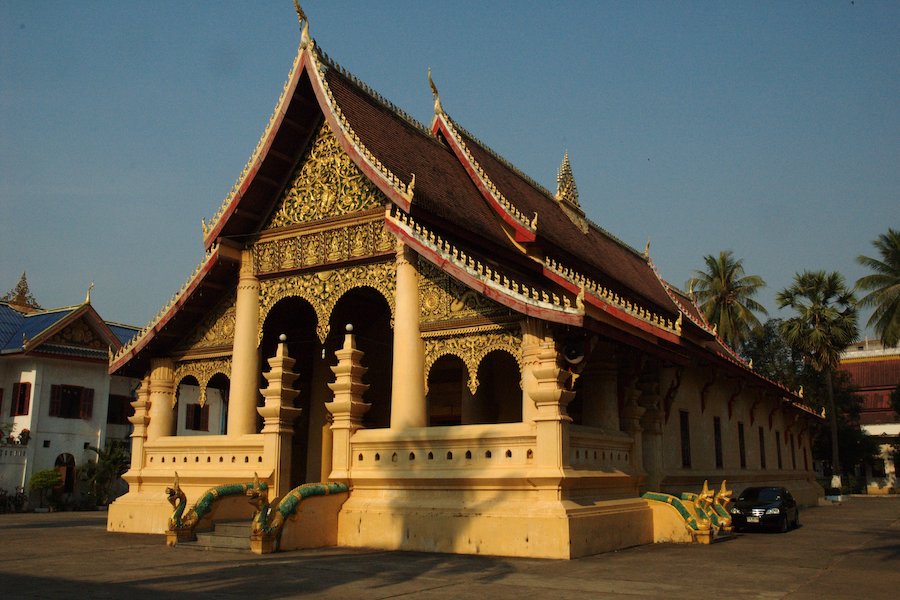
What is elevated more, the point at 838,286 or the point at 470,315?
the point at 838,286

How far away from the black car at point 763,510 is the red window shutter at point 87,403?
24.3 metres

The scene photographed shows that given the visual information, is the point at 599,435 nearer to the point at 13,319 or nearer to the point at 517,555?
the point at 517,555

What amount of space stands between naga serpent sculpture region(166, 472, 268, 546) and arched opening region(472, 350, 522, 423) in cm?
488

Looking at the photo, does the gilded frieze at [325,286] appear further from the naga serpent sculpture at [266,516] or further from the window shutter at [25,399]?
the window shutter at [25,399]

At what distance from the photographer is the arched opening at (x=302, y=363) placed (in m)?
17.4

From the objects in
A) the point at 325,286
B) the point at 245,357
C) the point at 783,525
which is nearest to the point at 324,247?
the point at 325,286

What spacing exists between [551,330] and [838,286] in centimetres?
3882

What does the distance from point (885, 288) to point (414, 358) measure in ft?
112

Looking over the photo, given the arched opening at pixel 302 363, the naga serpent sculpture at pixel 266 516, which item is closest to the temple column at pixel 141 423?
the arched opening at pixel 302 363

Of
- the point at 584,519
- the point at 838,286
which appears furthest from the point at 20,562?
the point at 838,286

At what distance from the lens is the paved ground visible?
329 inches

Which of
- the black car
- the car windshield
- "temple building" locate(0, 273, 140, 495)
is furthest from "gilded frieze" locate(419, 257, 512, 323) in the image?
"temple building" locate(0, 273, 140, 495)

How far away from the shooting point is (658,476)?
15.1 m

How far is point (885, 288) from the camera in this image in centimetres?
3975
